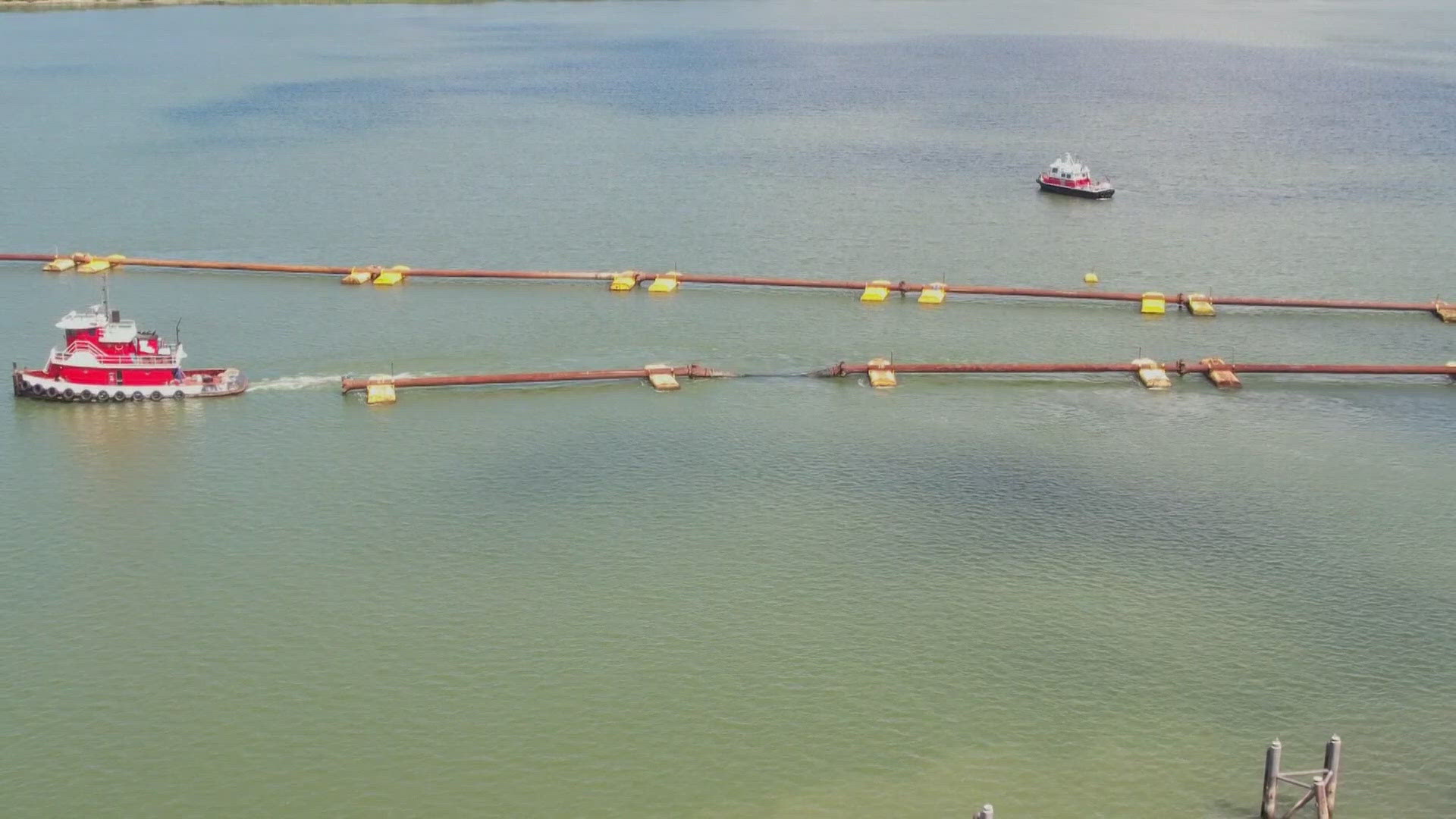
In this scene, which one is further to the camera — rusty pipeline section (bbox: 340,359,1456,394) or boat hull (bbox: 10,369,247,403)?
rusty pipeline section (bbox: 340,359,1456,394)

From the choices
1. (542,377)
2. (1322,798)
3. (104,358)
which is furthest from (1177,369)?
(104,358)

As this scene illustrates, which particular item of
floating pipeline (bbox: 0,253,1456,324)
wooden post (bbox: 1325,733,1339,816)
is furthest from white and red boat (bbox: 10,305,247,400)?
wooden post (bbox: 1325,733,1339,816)

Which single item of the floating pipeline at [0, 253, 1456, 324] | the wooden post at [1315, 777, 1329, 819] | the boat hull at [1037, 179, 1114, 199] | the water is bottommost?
the wooden post at [1315, 777, 1329, 819]

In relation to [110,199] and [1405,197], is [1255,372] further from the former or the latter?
[110,199]

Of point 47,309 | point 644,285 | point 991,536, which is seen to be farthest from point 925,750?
point 47,309

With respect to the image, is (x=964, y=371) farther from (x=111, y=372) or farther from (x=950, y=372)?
(x=111, y=372)

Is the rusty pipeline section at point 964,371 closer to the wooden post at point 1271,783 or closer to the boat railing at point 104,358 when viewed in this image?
the boat railing at point 104,358

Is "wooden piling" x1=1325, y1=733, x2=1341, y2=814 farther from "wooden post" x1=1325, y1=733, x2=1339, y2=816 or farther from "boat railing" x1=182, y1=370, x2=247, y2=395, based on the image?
"boat railing" x1=182, y1=370, x2=247, y2=395
